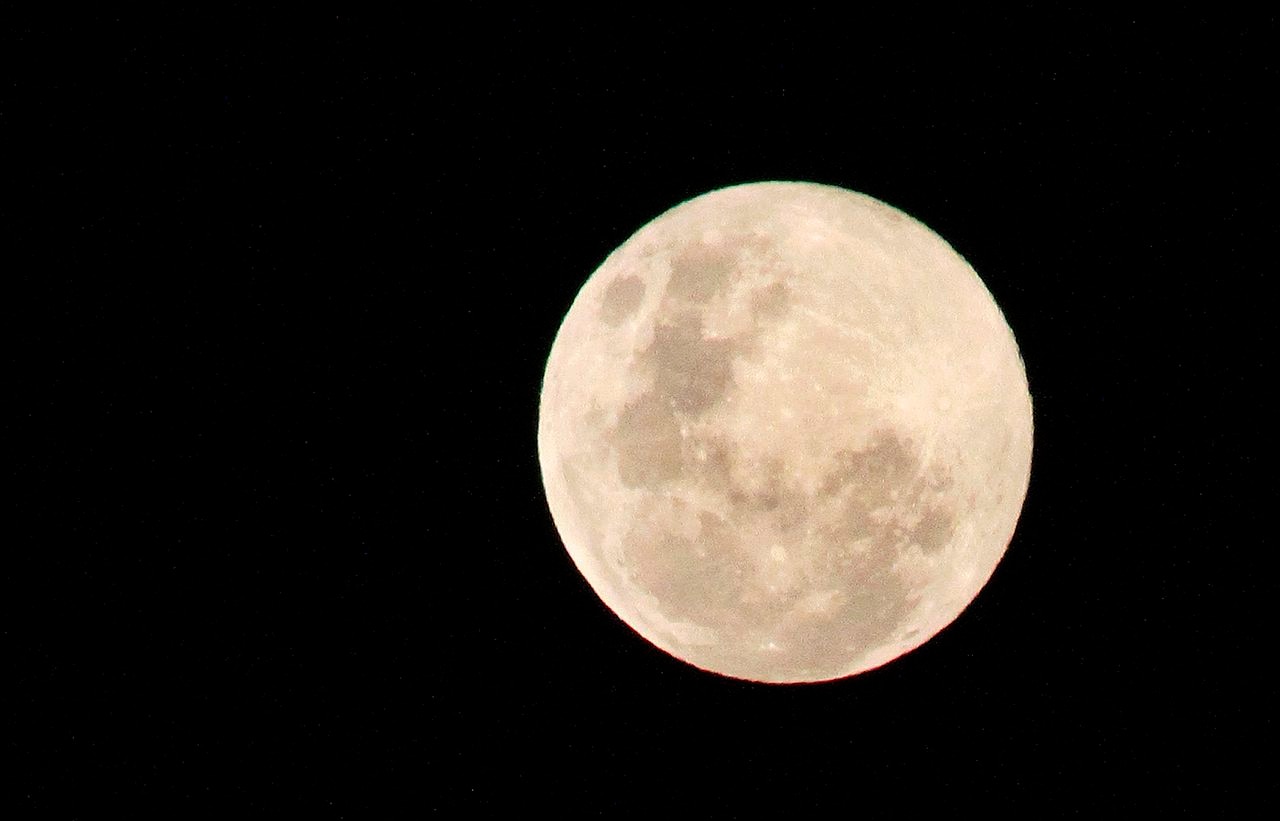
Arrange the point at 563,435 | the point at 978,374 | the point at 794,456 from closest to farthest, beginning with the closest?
the point at 794,456
the point at 978,374
the point at 563,435

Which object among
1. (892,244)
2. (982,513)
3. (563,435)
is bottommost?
(563,435)

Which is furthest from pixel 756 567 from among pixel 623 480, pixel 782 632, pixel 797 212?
pixel 797 212

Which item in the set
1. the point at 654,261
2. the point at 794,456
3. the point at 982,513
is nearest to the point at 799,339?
the point at 794,456

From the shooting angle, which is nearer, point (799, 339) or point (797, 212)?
point (799, 339)

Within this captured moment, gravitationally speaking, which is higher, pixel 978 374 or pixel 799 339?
pixel 978 374

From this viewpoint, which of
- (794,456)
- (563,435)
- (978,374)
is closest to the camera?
(794,456)

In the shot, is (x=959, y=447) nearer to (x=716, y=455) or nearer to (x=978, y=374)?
(x=978, y=374)
